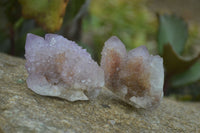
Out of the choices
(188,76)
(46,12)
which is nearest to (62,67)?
(46,12)

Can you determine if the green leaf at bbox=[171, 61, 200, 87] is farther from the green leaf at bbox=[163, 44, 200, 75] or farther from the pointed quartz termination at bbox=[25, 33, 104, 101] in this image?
the pointed quartz termination at bbox=[25, 33, 104, 101]

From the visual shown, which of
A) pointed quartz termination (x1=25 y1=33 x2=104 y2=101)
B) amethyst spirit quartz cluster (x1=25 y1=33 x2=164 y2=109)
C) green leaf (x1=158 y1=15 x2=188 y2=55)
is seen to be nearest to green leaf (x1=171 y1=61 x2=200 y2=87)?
green leaf (x1=158 y1=15 x2=188 y2=55)

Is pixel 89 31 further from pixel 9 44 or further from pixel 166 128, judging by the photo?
pixel 166 128

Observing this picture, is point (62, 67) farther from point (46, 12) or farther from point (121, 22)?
point (121, 22)

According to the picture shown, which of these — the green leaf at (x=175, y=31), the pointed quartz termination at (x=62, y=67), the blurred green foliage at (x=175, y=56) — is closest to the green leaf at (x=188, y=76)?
the blurred green foliage at (x=175, y=56)

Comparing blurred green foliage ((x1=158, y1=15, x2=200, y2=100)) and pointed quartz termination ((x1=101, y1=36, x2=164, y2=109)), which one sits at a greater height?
blurred green foliage ((x1=158, y1=15, x2=200, y2=100))

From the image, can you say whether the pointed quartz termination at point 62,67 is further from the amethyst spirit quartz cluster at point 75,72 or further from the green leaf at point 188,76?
the green leaf at point 188,76
